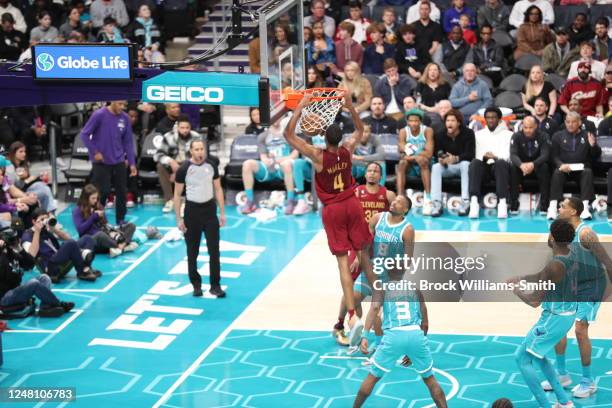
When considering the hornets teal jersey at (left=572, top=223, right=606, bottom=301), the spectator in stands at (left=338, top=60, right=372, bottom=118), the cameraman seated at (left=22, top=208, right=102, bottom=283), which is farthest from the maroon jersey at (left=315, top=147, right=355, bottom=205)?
the spectator in stands at (left=338, top=60, right=372, bottom=118)

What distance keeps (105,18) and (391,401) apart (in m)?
12.2

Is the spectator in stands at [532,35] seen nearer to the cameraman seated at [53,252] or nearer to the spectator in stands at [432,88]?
the spectator in stands at [432,88]

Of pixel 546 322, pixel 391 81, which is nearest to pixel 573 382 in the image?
pixel 546 322

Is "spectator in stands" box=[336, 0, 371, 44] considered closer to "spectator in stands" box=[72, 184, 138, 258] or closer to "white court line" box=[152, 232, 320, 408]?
"spectator in stands" box=[72, 184, 138, 258]

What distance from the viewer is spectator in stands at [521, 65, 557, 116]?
19.0 meters

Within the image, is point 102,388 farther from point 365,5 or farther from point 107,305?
point 365,5

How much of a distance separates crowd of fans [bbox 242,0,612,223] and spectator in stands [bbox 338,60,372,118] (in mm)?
17

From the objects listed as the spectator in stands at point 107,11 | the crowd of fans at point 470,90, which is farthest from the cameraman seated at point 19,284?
the spectator in stands at point 107,11

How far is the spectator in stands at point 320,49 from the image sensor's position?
68.1 feet

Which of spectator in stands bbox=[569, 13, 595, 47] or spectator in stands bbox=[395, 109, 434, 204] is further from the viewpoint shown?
spectator in stands bbox=[569, 13, 595, 47]

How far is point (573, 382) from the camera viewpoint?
11.8m

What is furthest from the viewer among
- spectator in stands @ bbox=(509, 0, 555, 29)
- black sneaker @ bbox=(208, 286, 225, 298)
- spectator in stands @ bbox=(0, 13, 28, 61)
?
spectator in stands @ bbox=(0, 13, 28, 61)

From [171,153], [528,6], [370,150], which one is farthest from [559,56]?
[171,153]

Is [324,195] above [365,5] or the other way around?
the other way around
